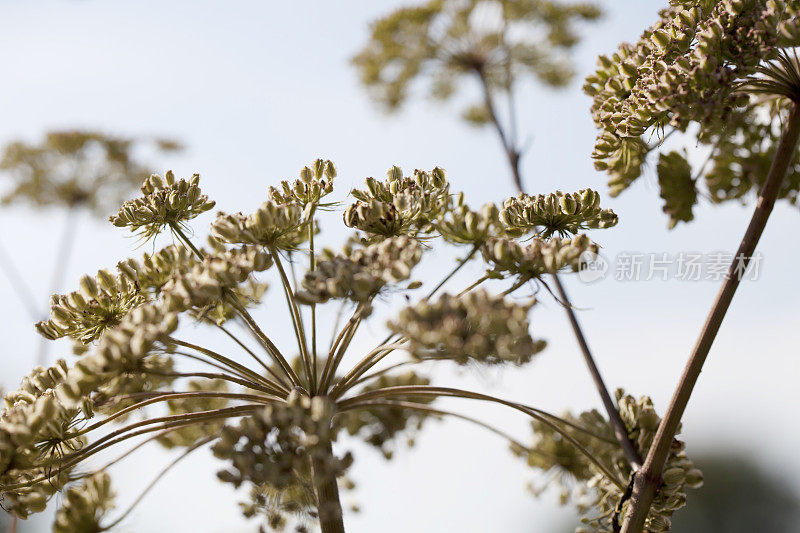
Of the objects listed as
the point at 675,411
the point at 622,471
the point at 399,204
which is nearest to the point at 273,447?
the point at 399,204

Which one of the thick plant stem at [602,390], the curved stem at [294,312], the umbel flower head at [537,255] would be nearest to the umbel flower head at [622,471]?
the thick plant stem at [602,390]

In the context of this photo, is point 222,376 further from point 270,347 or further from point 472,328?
point 472,328

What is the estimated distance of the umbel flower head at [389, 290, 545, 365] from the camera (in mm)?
2076

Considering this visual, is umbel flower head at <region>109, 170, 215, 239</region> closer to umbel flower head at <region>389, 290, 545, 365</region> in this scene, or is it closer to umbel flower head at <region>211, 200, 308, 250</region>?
umbel flower head at <region>211, 200, 308, 250</region>

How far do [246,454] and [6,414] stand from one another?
103 cm

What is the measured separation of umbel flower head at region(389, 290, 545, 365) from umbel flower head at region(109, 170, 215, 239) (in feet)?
4.33

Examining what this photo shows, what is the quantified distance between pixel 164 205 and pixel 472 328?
155 cm

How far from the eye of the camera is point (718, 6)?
9.75ft

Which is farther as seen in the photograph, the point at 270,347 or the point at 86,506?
the point at 86,506

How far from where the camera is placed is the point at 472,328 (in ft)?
7.01

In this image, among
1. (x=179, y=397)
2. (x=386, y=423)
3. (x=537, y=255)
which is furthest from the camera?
(x=386, y=423)

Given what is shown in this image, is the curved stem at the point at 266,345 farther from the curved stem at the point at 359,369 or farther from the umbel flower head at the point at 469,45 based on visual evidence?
the umbel flower head at the point at 469,45

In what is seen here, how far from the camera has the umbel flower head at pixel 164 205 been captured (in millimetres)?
3008

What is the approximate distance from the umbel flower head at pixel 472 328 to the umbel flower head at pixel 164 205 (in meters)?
1.32
